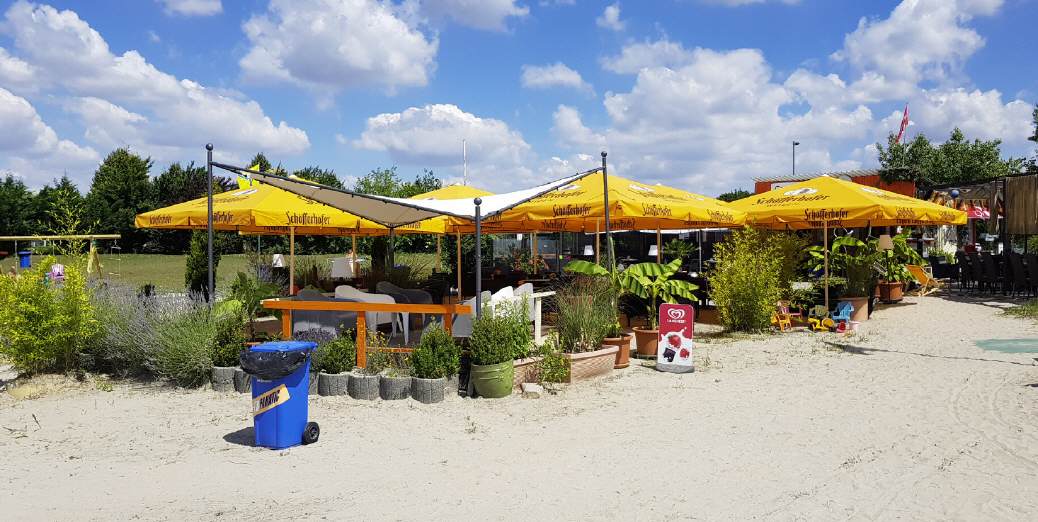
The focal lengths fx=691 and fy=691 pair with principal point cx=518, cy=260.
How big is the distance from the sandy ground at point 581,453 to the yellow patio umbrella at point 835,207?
133 inches

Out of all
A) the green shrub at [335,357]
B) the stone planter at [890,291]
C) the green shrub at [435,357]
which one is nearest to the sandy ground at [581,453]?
the green shrub at [435,357]

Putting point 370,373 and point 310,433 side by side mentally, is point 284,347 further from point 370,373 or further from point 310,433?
point 370,373

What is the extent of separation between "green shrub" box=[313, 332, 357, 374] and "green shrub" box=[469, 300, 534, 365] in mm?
1264

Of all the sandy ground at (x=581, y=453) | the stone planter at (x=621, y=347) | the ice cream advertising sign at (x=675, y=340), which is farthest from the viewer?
the stone planter at (x=621, y=347)

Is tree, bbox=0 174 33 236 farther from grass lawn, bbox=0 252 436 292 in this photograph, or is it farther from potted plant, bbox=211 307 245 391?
potted plant, bbox=211 307 245 391

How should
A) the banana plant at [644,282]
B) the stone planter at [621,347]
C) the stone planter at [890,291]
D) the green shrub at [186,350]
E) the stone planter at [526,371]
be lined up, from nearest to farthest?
the stone planter at [526,371] < the green shrub at [186,350] < the stone planter at [621,347] < the banana plant at [644,282] < the stone planter at [890,291]

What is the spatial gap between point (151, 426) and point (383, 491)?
Result: 2807 mm

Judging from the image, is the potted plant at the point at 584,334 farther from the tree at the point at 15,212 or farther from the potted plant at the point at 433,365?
the tree at the point at 15,212

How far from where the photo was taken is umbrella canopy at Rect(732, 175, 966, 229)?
10.5 metres

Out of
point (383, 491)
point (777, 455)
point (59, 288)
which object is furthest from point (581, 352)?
point (59, 288)

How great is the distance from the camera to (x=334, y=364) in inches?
266

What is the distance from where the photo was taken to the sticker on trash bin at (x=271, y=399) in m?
5.21

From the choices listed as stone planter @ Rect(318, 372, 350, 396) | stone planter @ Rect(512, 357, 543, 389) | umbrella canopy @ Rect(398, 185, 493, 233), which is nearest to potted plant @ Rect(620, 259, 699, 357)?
stone planter @ Rect(512, 357, 543, 389)

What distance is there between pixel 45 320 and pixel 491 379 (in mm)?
4842
